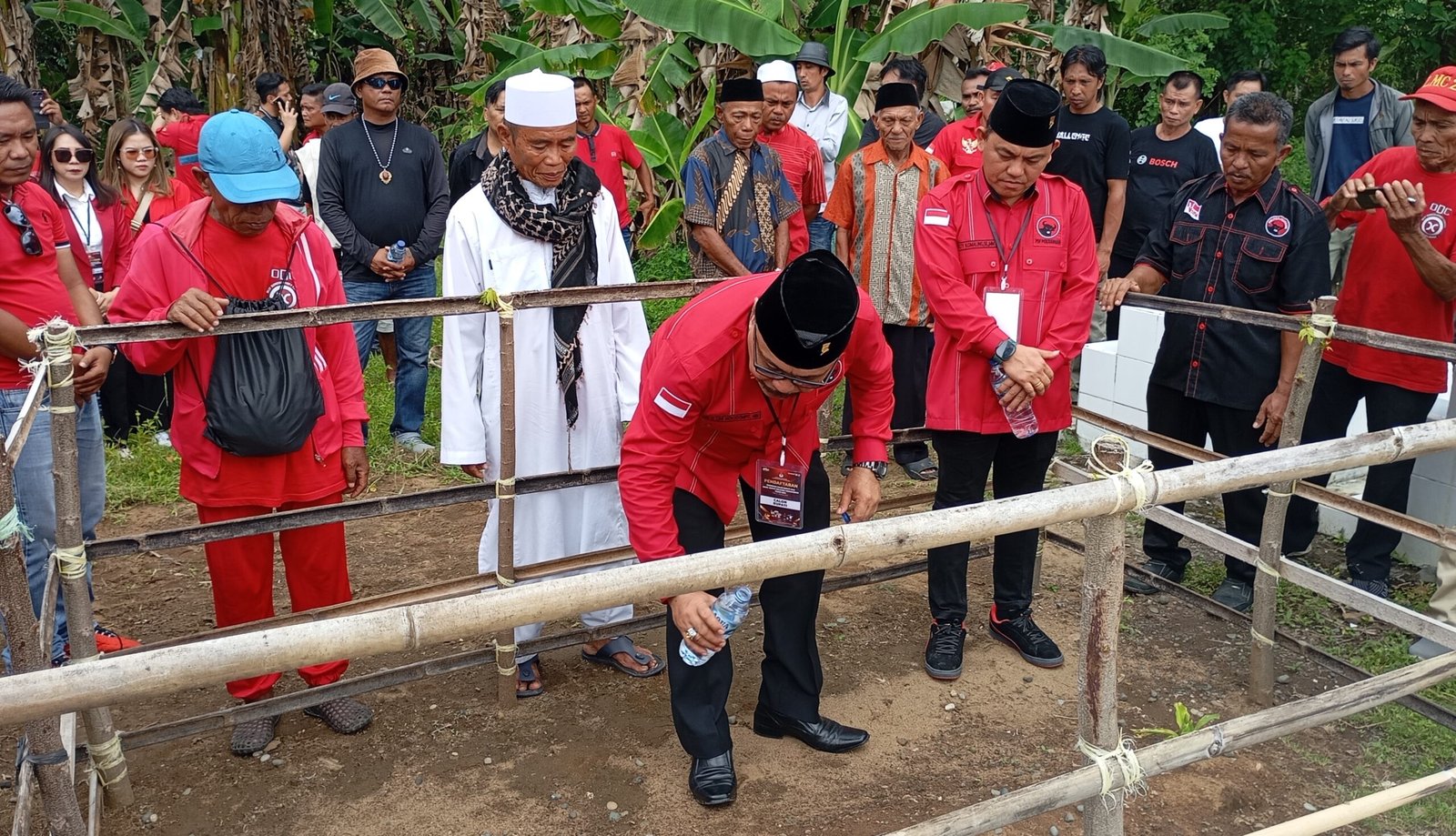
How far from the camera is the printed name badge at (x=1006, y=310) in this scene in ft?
12.1

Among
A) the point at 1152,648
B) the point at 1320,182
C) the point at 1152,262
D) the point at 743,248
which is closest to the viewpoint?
the point at 1152,648

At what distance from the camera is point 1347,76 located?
5996 mm

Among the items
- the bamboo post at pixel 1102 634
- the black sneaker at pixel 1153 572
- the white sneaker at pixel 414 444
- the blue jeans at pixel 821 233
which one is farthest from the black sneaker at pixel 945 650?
the blue jeans at pixel 821 233

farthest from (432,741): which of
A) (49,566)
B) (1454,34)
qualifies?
(1454,34)

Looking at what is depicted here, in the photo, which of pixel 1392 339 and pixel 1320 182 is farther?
pixel 1320 182

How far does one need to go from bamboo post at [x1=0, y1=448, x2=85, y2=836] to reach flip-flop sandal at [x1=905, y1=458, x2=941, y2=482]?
4.30m

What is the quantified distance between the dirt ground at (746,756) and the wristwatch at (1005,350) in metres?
1.16

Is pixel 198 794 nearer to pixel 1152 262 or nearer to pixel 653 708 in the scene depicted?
pixel 653 708

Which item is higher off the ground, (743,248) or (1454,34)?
(1454,34)

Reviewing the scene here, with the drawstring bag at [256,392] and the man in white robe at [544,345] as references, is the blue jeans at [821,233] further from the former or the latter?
the drawstring bag at [256,392]

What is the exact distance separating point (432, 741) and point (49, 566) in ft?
4.04

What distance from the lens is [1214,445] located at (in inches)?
173

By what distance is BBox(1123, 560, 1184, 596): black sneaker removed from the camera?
4.52 metres

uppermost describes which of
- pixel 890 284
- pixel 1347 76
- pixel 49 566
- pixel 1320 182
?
pixel 1347 76
